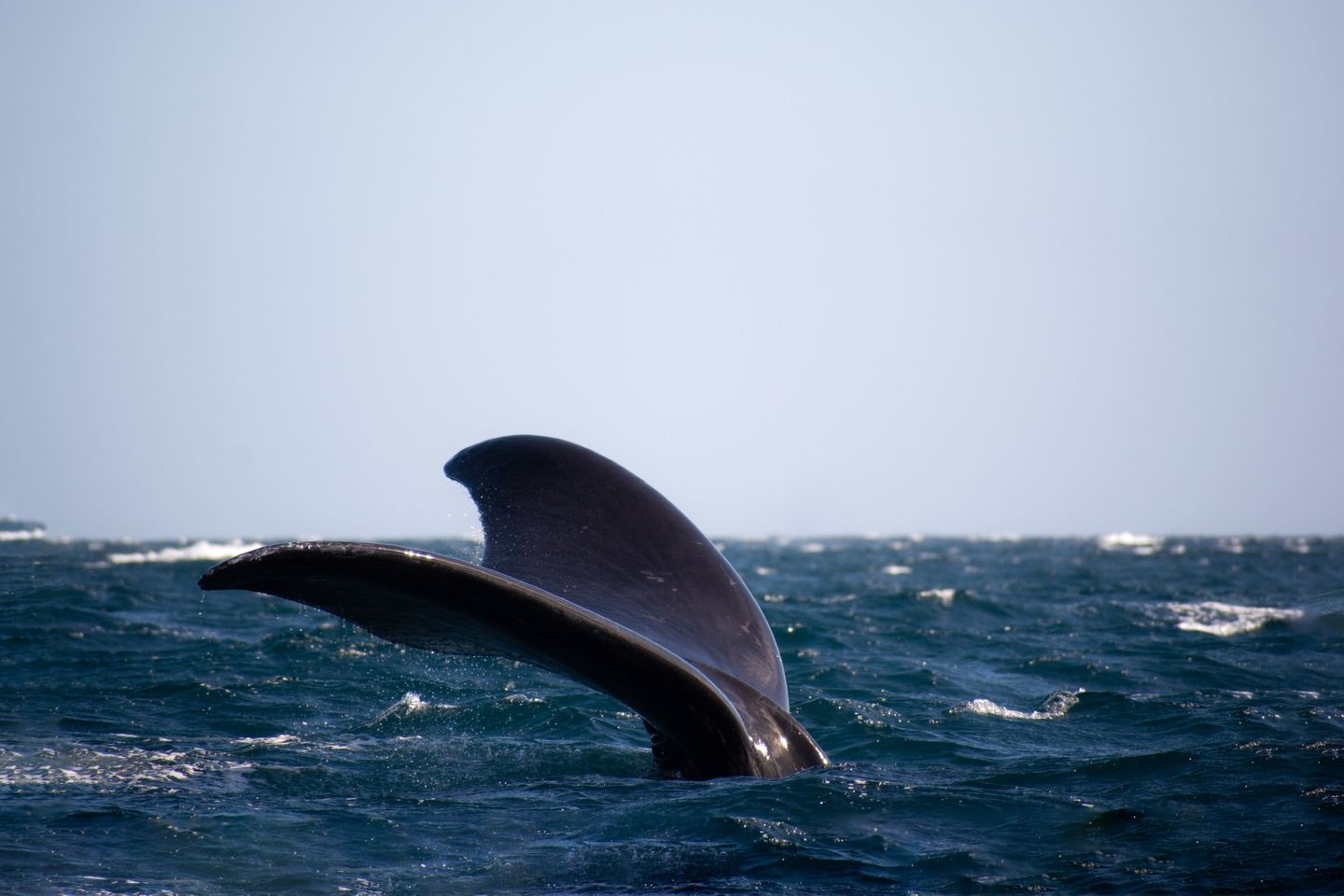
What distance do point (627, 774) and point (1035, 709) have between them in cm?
453

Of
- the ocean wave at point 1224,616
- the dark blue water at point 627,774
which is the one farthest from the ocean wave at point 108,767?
the ocean wave at point 1224,616

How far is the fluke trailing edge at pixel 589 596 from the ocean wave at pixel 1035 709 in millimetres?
3993

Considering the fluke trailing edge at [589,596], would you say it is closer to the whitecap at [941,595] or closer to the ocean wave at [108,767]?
the ocean wave at [108,767]

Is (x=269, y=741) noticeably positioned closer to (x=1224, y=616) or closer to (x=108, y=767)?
(x=108, y=767)

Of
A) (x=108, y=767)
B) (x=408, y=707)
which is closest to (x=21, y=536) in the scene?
(x=408, y=707)

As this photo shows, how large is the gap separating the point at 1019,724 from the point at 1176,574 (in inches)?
1051

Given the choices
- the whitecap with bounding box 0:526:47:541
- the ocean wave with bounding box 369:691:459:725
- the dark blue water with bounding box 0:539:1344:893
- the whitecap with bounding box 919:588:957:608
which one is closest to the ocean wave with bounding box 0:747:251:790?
the dark blue water with bounding box 0:539:1344:893

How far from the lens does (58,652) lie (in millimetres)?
12484

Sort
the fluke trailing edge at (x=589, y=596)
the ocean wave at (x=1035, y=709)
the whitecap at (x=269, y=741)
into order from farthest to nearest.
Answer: the ocean wave at (x=1035, y=709) < the whitecap at (x=269, y=741) < the fluke trailing edge at (x=589, y=596)

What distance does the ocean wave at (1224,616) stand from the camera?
672 inches

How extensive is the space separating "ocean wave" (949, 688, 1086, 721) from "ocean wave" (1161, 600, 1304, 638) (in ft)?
20.6

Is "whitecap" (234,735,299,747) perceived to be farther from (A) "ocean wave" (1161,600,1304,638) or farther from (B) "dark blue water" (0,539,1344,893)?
(A) "ocean wave" (1161,600,1304,638)

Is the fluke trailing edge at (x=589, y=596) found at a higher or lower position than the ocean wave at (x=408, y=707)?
higher

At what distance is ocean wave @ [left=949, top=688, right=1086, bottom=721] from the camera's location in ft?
33.3
